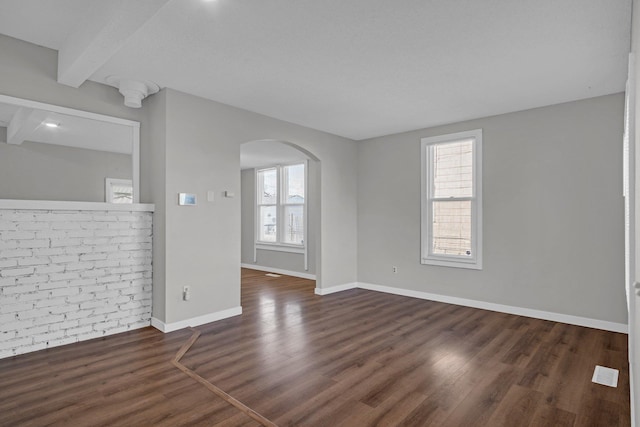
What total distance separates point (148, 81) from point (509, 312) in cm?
501

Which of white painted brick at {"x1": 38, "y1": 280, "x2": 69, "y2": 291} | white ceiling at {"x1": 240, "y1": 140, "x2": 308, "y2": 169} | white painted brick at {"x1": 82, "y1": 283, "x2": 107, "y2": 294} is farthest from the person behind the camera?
white ceiling at {"x1": 240, "y1": 140, "x2": 308, "y2": 169}

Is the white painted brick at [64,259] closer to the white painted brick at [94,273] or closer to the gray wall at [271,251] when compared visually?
the white painted brick at [94,273]

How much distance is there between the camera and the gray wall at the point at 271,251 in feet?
23.9

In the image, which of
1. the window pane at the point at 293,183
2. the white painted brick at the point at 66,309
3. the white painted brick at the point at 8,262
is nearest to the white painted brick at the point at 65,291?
the white painted brick at the point at 66,309

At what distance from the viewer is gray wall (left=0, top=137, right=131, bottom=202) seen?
10.4 feet

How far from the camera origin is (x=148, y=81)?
3.62m

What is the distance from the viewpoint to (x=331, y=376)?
2760 millimetres

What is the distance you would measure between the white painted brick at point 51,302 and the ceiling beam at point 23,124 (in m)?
1.46

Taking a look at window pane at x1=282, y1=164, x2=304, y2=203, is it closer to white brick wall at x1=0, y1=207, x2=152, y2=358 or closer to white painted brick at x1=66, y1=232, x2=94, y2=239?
white brick wall at x1=0, y1=207, x2=152, y2=358

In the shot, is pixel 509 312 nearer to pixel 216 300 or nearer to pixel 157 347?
pixel 216 300

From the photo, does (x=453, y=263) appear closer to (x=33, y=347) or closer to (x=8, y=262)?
(x=33, y=347)

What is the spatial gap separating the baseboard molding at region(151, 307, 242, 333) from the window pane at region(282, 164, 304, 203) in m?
3.66

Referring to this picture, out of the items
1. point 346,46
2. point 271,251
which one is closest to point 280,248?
point 271,251

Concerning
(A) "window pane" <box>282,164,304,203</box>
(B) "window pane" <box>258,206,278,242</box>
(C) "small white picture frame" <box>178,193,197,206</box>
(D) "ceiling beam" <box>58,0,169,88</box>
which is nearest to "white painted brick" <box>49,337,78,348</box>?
(C) "small white picture frame" <box>178,193,197,206</box>
